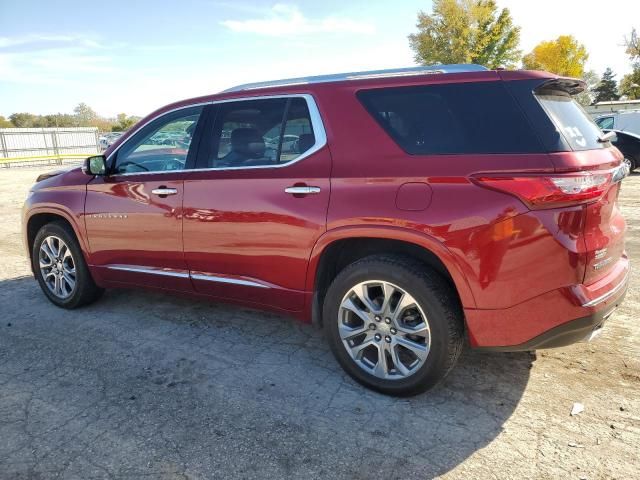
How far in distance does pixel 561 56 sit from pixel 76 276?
200 feet

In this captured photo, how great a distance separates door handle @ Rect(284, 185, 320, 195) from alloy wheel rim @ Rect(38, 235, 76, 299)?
2.52m

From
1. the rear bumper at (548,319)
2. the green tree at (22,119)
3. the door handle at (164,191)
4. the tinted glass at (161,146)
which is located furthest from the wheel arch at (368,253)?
the green tree at (22,119)

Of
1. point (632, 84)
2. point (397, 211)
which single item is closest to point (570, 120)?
point (397, 211)

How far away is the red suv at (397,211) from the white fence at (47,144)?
27.4 m

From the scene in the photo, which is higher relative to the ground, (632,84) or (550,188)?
(632,84)

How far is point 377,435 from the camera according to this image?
268 centimetres

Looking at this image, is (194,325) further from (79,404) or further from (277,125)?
(277,125)

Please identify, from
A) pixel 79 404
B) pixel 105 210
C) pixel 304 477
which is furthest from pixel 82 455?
pixel 105 210

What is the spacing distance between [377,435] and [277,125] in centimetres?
208

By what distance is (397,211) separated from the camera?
2.82 meters

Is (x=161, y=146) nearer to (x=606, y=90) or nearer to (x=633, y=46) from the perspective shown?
(x=633, y=46)

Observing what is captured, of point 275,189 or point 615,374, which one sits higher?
point 275,189

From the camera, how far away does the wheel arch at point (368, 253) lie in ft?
8.91

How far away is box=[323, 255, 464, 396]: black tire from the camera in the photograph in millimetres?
2785
